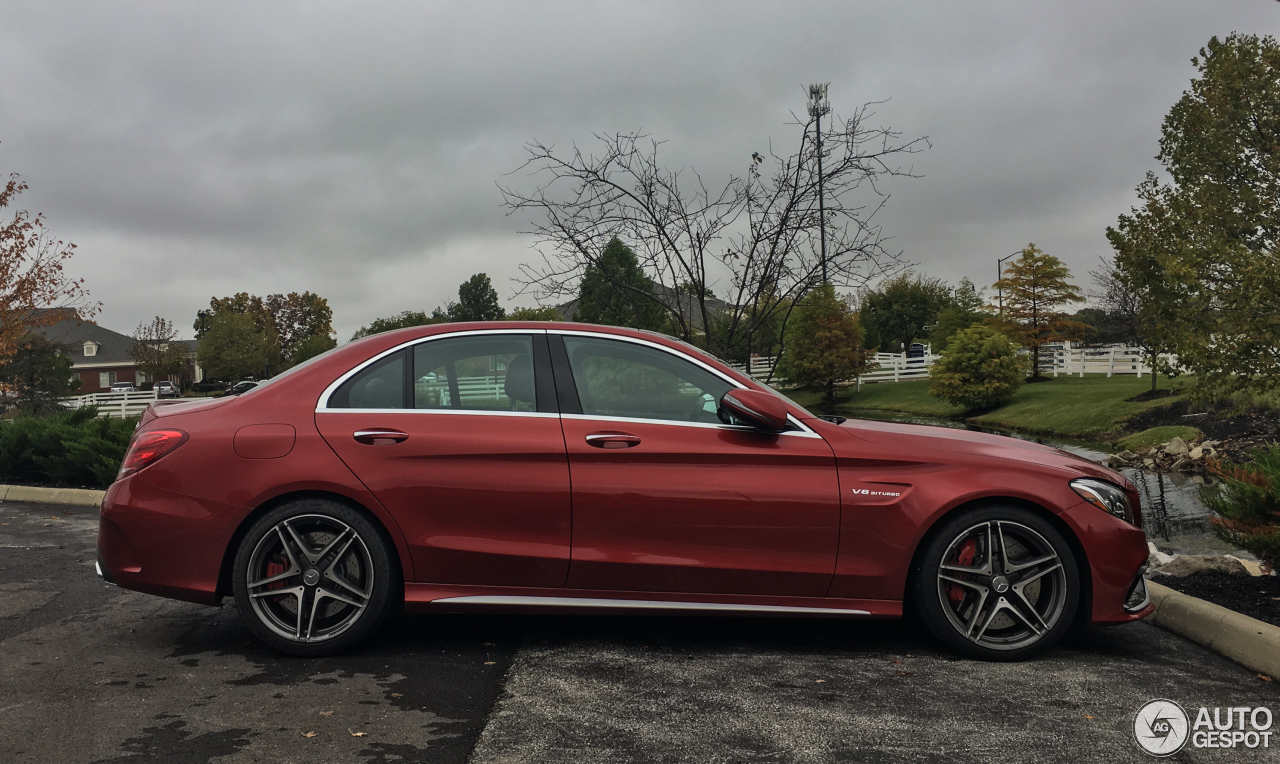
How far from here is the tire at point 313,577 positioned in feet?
15.4

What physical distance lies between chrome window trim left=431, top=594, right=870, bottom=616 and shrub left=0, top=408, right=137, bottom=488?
8.47 meters

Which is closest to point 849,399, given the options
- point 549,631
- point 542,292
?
point 542,292

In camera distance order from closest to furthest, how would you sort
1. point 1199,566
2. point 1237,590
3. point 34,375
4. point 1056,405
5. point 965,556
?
point 965,556
point 1237,590
point 1199,566
point 1056,405
point 34,375

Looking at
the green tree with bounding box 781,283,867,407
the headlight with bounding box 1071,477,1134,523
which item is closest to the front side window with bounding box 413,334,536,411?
the headlight with bounding box 1071,477,1134,523

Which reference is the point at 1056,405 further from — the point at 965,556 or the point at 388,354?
the point at 388,354

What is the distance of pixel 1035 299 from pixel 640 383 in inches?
1981

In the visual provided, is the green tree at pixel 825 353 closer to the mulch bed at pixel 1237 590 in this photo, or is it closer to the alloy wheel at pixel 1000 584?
the mulch bed at pixel 1237 590

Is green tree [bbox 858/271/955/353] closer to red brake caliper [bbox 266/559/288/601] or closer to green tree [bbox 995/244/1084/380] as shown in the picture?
green tree [bbox 995/244/1084/380]

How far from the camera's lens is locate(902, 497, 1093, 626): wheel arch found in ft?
15.6

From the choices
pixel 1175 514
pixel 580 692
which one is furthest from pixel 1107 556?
pixel 1175 514

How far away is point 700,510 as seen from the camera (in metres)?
4.69

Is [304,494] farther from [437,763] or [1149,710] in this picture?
[1149,710]

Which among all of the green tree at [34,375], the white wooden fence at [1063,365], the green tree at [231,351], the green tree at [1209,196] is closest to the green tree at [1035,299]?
the white wooden fence at [1063,365]

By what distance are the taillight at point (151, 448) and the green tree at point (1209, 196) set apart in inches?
554
